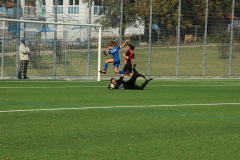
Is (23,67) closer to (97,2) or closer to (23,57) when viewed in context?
(23,57)

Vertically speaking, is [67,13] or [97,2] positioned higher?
[97,2]

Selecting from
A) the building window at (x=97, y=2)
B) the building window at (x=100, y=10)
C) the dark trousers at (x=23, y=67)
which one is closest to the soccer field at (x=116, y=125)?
the dark trousers at (x=23, y=67)

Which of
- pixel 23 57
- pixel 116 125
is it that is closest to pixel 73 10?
pixel 23 57

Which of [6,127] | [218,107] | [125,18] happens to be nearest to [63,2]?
[125,18]

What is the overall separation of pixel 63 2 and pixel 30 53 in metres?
3.39

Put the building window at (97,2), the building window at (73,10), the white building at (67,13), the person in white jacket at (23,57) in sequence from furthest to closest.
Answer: the building window at (97,2) < the building window at (73,10) < the white building at (67,13) < the person in white jacket at (23,57)

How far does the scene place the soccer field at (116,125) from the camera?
8.14 m

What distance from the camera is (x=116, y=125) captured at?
1053 centimetres

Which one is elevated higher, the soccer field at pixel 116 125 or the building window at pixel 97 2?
the building window at pixel 97 2

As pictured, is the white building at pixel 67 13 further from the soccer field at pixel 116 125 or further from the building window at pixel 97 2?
the soccer field at pixel 116 125

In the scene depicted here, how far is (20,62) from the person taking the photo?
→ 23422 mm

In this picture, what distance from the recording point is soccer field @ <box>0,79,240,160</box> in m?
8.14

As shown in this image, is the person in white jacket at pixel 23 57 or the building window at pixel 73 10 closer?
the person in white jacket at pixel 23 57

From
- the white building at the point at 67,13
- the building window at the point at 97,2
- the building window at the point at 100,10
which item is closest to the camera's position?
the white building at the point at 67,13
